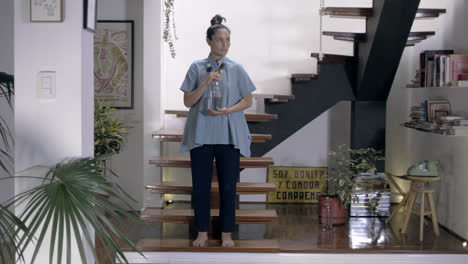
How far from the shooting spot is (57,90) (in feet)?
9.53

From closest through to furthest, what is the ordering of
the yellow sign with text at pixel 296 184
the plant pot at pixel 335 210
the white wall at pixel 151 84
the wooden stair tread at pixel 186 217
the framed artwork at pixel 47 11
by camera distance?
the framed artwork at pixel 47 11 → the wooden stair tread at pixel 186 217 → the plant pot at pixel 335 210 → the white wall at pixel 151 84 → the yellow sign with text at pixel 296 184

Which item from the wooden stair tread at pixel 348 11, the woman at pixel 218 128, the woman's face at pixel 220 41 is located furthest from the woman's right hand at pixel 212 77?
the wooden stair tread at pixel 348 11

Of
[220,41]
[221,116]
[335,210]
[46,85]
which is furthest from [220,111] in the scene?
[335,210]

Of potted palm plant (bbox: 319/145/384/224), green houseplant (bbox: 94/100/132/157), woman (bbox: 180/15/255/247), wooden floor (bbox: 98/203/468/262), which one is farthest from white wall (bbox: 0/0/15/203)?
potted palm plant (bbox: 319/145/384/224)

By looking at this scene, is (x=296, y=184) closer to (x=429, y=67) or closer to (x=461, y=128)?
(x=429, y=67)

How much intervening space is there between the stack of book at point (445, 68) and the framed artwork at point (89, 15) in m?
2.66

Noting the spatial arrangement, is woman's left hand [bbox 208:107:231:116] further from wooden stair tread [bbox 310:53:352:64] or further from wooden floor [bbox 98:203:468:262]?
wooden stair tread [bbox 310:53:352:64]

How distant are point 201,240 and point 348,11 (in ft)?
7.37

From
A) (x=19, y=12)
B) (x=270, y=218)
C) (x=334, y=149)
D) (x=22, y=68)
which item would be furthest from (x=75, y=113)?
(x=334, y=149)

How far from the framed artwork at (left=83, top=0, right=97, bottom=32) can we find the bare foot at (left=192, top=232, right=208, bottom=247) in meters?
1.79

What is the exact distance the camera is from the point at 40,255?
289cm

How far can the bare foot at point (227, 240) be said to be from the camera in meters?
4.18

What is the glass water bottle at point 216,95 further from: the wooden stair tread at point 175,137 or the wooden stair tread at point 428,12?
the wooden stair tread at point 428,12

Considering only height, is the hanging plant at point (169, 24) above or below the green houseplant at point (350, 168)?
above
